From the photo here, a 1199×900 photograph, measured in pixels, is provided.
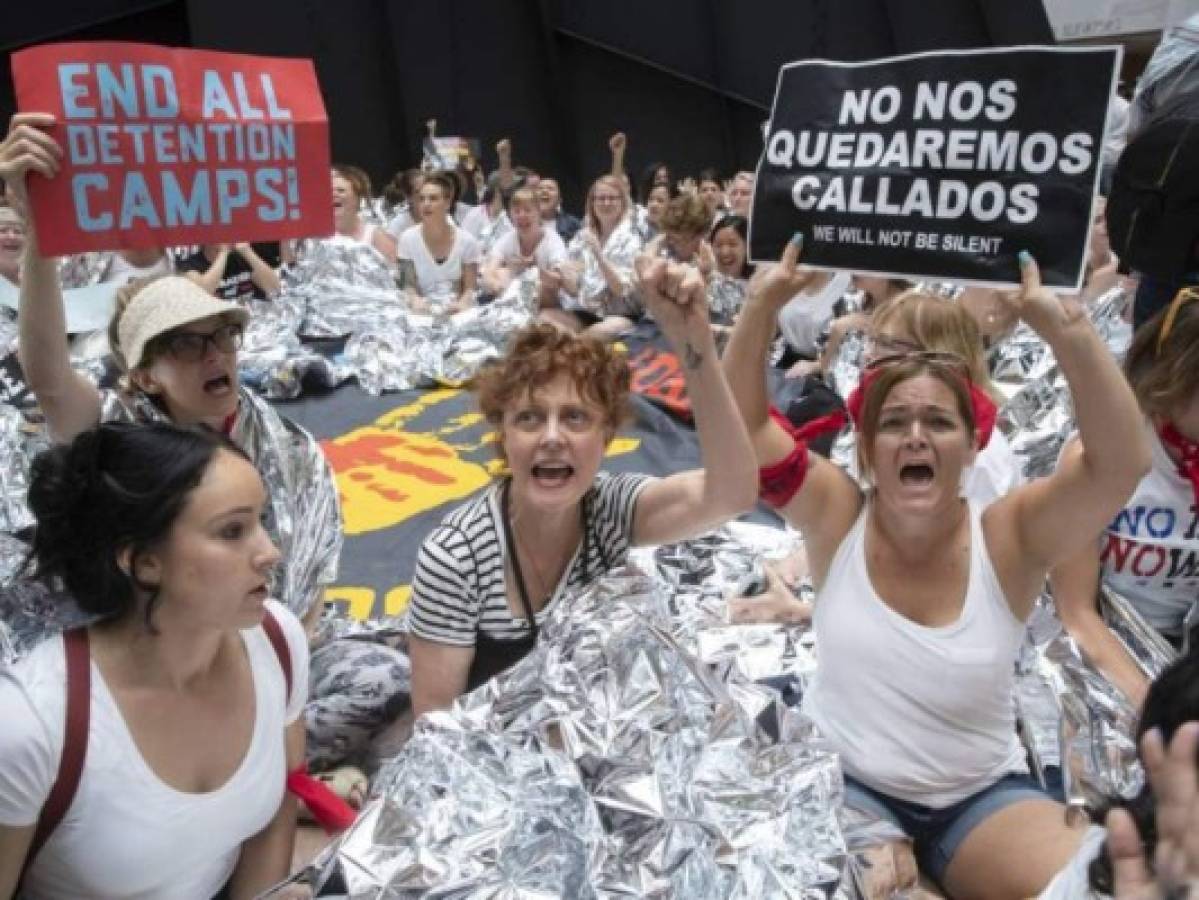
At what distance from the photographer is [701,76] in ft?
33.6

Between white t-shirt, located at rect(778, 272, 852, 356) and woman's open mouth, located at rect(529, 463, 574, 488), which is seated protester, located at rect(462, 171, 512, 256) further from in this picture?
woman's open mouth, located at rect(529, 463, 574, 488)

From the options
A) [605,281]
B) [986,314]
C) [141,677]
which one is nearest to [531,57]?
[605,281]

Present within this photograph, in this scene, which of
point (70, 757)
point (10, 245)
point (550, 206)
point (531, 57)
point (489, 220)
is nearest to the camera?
point (70, 757)

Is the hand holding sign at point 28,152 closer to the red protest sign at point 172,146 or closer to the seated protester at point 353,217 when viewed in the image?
the red protest sign at point 172,146

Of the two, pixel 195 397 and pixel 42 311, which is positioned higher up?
pixel 42 311

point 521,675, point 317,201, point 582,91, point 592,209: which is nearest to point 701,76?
point 582,91

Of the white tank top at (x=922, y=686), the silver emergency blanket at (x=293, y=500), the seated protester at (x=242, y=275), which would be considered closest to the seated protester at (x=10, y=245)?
the seated protester at (x=242, y=275)

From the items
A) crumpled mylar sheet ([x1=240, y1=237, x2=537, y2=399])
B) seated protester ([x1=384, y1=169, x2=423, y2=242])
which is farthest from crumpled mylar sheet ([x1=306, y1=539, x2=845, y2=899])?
seated protester ([x1=384, y1=169, x2=423, y2=242])

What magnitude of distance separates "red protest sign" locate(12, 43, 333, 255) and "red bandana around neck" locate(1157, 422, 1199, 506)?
1.48 m

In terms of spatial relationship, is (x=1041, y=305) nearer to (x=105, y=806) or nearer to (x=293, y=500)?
(x=105, y=806)

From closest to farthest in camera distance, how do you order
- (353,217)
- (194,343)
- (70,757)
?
(70,757), (194,343), (353,217)

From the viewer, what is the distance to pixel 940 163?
1400 mm

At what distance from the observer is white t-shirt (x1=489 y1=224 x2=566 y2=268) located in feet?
19.1

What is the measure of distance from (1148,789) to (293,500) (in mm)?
1623
